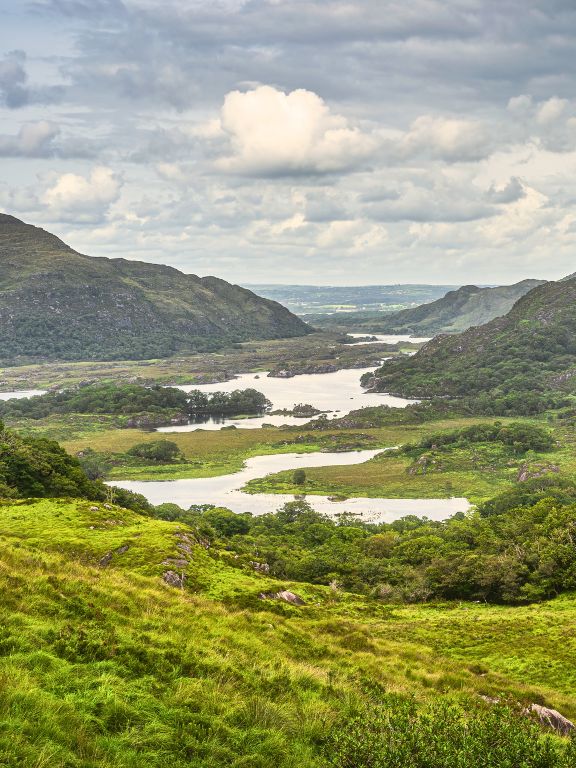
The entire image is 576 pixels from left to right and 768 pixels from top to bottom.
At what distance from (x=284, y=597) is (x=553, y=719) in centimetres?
1755

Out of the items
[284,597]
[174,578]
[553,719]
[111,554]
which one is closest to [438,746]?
[553,719]

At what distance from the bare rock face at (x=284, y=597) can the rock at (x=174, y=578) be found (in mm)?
4280

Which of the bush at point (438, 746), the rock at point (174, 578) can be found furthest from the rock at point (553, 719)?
the rock at point (174, 578)

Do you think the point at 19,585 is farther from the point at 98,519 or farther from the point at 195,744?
the point at 98,519

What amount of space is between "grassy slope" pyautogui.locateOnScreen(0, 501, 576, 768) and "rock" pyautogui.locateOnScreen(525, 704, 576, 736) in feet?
5.67

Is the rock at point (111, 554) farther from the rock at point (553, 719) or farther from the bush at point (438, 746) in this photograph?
the rock at point (553, 719)

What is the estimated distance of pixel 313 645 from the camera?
22734mm

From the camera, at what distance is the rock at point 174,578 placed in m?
30.4

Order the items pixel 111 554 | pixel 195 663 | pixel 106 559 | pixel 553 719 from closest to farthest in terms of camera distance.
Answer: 1. pixel 195 663
2. pixel 553 719
3. pixel 106 559
4. pixel 111 554

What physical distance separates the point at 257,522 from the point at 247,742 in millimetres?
62080

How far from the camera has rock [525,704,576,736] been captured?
1828 centimetres

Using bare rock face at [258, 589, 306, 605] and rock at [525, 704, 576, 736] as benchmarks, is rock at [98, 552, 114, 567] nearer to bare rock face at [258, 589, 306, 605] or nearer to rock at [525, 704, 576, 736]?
bare rock face at [258, 589, 306, 605]

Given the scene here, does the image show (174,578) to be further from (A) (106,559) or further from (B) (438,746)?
(B) (438,746)

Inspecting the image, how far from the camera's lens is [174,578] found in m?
30.9
